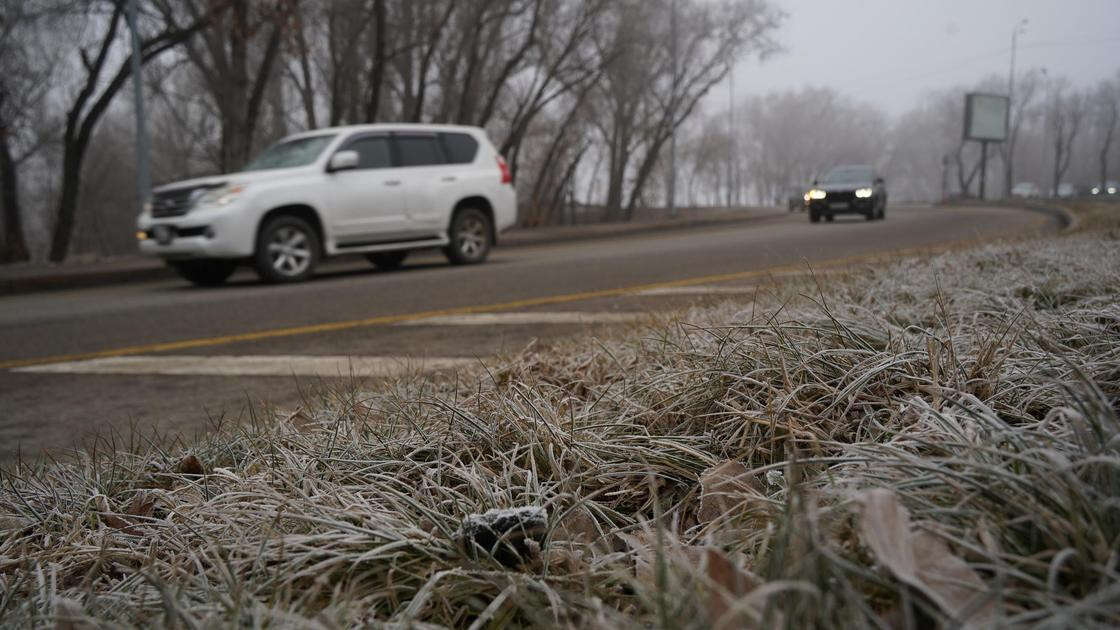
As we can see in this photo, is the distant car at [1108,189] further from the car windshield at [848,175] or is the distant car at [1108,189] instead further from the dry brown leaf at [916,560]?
the dry brown leaf at [916,560]

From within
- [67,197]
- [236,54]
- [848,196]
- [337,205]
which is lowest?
[848,196]

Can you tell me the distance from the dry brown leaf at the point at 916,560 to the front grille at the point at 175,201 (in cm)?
999

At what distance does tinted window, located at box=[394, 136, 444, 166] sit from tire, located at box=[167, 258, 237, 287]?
103 inches

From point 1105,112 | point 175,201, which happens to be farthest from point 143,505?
point 1105,112

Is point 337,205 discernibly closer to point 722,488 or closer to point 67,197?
point 722,488

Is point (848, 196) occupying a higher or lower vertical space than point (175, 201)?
lower

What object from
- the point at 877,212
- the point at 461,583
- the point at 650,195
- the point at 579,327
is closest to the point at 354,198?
the point at 579,327

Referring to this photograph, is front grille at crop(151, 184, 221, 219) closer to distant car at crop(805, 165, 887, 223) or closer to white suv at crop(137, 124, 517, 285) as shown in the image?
→ white suv at crop(137, 124, 517, 285)

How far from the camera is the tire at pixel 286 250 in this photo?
991cm

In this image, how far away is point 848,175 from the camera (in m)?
25.2

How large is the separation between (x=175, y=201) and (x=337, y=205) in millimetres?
1841

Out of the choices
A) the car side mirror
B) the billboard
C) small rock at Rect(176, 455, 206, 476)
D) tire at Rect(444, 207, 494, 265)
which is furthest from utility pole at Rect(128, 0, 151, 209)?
the billboard

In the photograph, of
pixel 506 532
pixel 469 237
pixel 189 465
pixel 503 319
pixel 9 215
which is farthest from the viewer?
pixel 9 215

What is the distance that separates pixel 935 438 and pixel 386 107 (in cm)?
3141
